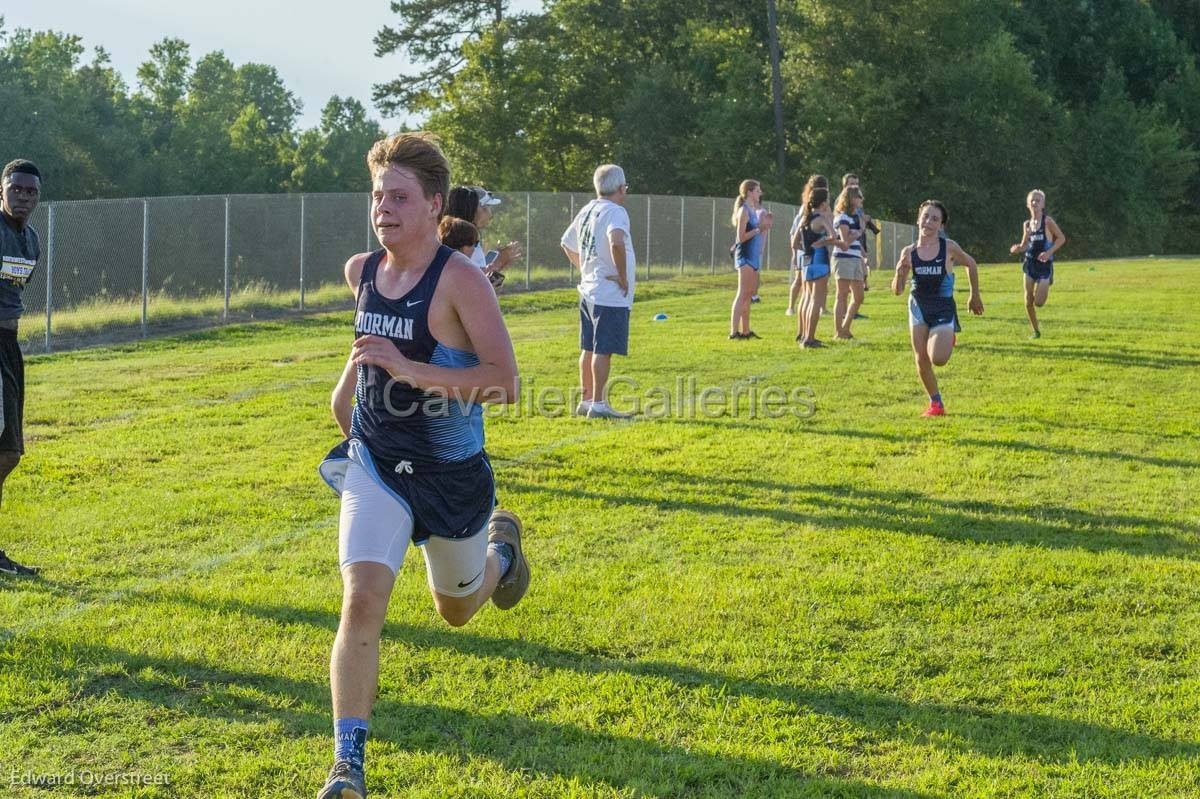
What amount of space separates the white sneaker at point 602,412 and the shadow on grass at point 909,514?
97.9 inches

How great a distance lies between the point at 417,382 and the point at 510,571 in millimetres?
1391

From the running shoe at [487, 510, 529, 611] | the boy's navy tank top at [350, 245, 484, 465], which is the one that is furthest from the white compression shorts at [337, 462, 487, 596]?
the running shoe at [487, 510, 529, 611]

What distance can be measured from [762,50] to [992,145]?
11308 mm

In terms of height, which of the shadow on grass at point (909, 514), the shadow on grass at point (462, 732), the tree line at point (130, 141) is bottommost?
the shadow on grass at point (462, 732)

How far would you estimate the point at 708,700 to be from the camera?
15.6ft

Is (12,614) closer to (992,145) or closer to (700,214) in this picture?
(700,214)

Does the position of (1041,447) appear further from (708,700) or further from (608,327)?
(708,700)

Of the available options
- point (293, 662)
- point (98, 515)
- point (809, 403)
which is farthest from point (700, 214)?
point (293, 662)

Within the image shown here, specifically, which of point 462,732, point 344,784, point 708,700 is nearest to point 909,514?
point 708,700

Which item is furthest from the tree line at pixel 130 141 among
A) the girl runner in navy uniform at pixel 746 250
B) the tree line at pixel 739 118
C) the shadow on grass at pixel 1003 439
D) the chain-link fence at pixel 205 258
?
the shadow on grass at pixel 1003 439

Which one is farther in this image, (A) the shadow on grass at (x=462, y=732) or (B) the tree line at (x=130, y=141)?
(B) the tree line at (x=130, y=141)

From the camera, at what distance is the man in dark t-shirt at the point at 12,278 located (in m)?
6.41

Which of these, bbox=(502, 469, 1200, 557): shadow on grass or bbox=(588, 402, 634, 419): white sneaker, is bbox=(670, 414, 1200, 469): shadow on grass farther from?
bbox=(502, 469, 1200, 557): shadow on grass

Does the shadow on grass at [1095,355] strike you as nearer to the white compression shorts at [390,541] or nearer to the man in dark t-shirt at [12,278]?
the man in dark t-shirt at [12,278]
